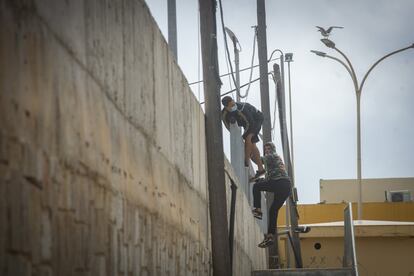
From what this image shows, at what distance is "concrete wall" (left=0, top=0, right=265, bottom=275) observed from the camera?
10.2 ft

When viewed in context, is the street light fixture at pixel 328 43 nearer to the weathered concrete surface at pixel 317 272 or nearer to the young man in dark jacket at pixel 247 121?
the young man in dark jacket at pixel 247 121

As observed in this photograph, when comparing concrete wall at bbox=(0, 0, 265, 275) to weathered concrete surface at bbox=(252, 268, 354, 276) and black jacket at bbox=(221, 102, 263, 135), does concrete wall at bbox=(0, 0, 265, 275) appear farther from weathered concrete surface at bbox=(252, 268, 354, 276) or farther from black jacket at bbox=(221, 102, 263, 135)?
black jacket at bbox=(221, 102, 263, 135)

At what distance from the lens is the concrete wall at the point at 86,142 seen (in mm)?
3107

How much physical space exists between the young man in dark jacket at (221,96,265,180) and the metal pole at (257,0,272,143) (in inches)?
198

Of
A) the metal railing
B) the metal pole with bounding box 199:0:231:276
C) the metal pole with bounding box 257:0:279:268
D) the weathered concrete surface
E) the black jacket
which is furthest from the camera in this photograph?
the metal pole with bounding box 257:0:279:268

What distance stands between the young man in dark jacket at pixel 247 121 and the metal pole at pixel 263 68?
198 inches

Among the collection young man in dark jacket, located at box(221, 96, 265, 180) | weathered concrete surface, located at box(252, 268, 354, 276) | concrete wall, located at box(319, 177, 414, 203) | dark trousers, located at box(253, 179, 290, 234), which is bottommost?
weathered concrete surface, located at box(252, 268, 354, 276)

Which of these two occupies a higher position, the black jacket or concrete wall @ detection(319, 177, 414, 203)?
concrete wall @ detection(319, 177, 414, 203)

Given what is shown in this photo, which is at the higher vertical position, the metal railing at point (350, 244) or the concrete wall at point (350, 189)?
the concrete wall at point (350, 189)

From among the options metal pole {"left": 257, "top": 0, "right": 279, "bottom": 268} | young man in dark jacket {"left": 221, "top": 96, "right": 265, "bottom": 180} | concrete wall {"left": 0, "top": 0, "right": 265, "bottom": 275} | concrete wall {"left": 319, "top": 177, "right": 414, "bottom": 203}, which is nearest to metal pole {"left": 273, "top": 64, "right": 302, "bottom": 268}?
metal pole {"left": 257, "top": 0, "right": 279, "bottom": 268}

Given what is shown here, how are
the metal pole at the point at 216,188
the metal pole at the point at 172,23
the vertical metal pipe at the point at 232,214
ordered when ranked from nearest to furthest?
the metal pole at the point at 216,188, the vertical metal pipe at the point at 232,214, the metal pole at the point at 172,23

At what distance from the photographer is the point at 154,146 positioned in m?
6.12

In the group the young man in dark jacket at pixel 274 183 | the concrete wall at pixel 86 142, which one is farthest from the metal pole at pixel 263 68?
the concrete wall at pixel 86 142

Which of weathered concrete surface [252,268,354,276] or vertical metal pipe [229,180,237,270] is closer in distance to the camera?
vertical metal pipe [229,180,237,270]
